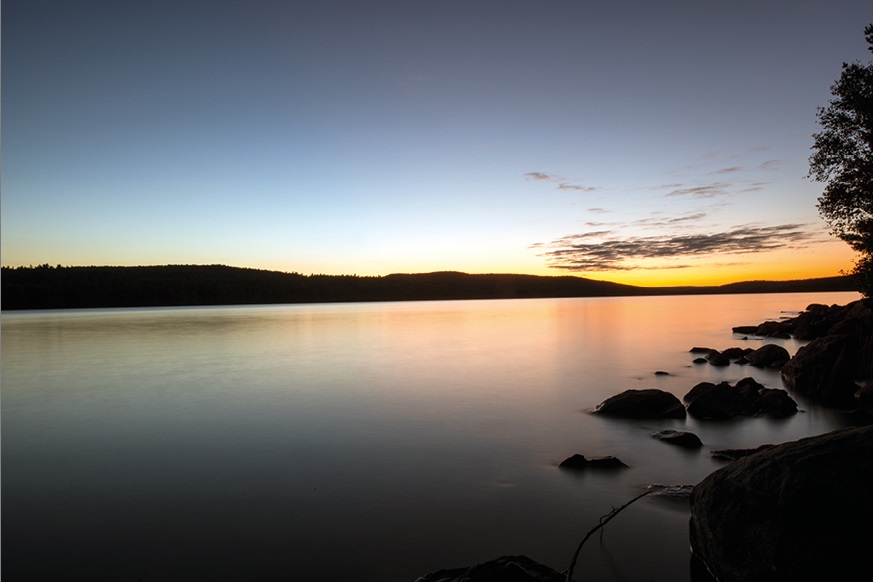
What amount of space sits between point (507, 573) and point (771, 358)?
21.0m

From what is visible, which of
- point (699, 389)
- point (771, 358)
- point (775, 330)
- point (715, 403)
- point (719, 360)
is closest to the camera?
→ point (715, 403)

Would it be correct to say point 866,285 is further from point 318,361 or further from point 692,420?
point 318,361

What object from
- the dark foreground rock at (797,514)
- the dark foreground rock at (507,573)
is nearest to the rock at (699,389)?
the dark foreground rock at (797,514)

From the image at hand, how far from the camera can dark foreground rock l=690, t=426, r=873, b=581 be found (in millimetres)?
4070

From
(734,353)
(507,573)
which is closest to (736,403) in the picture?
(507,573)

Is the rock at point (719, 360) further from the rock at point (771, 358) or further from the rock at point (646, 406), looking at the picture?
the rock at point (646, 406)

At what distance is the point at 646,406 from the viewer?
12.9 metres

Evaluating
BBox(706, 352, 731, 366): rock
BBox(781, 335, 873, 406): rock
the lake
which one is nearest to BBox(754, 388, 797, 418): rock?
the lake

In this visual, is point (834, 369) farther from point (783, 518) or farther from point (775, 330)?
point (775, 330)

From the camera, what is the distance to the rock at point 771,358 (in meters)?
20.3

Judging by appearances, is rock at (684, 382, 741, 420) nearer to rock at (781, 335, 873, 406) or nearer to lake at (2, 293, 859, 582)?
lake at (2, 293, 859, 582)

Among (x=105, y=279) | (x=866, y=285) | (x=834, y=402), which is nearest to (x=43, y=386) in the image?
(x=834, y=402)

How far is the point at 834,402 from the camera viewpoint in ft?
45.9

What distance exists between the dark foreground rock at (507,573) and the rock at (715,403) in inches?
386
